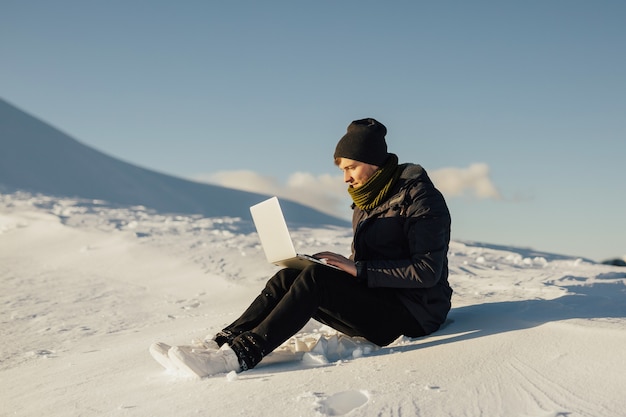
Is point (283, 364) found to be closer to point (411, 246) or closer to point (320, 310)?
point (320, 310)

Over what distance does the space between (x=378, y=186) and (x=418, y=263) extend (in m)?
0.42

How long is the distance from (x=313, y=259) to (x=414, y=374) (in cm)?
62

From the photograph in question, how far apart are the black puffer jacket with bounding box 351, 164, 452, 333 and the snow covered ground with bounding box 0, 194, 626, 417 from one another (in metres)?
0.22

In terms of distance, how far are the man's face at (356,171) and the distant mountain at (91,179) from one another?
433 inches

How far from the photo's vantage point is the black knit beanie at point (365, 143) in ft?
9.53

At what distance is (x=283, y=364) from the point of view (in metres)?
2.74

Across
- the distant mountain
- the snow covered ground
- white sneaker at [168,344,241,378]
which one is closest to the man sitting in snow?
white sneaker at [168,344,241,378]

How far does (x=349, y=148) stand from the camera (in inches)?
116

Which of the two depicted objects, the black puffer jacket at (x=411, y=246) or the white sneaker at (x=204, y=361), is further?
the black puffer jacket at (x=411, y=246)

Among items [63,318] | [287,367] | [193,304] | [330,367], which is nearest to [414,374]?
[330,367]

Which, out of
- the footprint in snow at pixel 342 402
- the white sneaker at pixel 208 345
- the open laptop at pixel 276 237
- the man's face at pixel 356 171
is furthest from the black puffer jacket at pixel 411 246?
the white sneaker at pixel 208 345

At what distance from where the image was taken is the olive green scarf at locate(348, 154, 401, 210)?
2893 mm

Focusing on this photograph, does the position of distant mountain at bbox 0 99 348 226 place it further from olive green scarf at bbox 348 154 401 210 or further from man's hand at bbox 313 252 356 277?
man's hand at bbox 313 252 356 277

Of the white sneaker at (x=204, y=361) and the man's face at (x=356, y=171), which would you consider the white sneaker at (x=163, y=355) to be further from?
the man's face at (x=356, y=171)
